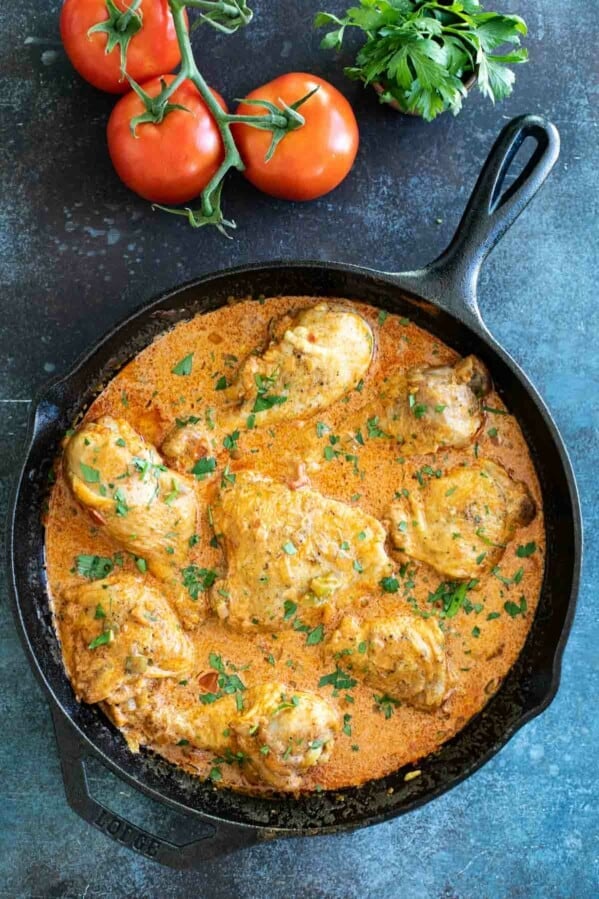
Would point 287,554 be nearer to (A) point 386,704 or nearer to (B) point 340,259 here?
(A) point 386,704

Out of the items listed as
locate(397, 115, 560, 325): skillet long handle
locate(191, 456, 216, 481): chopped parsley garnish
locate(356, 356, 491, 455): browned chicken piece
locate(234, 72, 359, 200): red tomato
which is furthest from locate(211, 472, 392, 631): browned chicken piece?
locate(234, 72, 359, 200): red tomato

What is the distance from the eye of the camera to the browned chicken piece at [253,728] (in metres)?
2.94

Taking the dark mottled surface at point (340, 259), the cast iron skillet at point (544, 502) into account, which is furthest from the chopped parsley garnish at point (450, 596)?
the dark mottled surface at point (340, 259)

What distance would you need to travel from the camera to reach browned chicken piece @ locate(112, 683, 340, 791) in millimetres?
2943

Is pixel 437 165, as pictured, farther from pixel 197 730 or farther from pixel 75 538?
pixel 197 730

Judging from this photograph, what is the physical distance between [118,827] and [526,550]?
1746 mm

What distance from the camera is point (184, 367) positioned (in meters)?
3.09

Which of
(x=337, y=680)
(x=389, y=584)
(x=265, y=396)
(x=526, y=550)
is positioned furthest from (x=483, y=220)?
(x=337, y=680)

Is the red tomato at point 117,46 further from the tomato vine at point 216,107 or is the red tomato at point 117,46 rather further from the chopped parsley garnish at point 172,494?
the chopped parsley garnish at point 172,494

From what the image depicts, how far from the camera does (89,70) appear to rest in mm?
3100

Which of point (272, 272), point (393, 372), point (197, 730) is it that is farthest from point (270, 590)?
point (272, 272)

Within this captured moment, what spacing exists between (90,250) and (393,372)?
124 centimetres

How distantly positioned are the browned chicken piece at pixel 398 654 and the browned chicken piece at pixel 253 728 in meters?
0.20

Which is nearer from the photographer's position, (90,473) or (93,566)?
(90,473)
